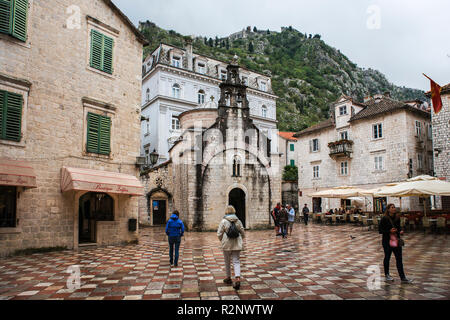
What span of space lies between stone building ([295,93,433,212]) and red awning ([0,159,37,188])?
26.9 m

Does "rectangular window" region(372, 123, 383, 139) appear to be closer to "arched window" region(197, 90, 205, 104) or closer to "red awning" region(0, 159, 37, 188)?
"arched window" region(197, 90, 205, 104)

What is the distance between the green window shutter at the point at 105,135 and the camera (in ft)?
44.4

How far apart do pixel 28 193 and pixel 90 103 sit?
453 cm

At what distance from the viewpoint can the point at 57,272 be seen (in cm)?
809

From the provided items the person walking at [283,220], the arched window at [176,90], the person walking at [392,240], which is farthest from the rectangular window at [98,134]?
the arched window at [176,90]

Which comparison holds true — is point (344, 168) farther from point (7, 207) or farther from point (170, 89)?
point (7, 207)

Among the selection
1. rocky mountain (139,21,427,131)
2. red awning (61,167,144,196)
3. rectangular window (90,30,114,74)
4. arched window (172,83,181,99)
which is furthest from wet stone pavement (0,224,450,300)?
rocky mountain (139,21,427,131)

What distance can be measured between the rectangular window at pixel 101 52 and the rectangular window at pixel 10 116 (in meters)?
3.74

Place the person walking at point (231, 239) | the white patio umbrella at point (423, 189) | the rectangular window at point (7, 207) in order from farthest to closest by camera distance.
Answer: the white patio umbrella at point (423, 189), the rectangular window at point (7, 207), the person walking at point (231, 239)

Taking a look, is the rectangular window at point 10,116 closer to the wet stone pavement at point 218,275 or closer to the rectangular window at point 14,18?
the rectangular window at point 14,18

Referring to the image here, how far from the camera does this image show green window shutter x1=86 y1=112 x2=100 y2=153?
1308 cm

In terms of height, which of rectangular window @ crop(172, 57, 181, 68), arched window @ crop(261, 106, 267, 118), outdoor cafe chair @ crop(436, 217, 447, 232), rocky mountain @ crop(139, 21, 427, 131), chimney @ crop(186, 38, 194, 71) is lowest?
outdoor cafe chair @ crop(436, 217, 447, 232)

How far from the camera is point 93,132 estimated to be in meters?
13.3
